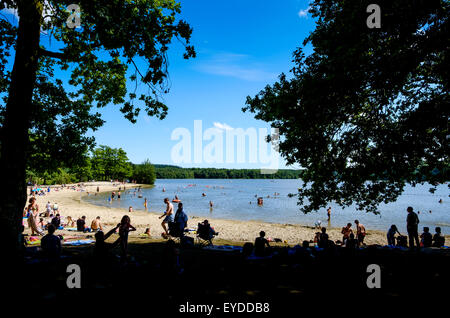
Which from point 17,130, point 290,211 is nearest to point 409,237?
point 17,130

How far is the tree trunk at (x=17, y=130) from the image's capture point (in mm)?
5076

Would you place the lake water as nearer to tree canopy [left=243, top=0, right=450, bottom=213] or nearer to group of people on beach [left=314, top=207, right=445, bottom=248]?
group of people on beach [left=314, top=207, right=445, bottom=248]

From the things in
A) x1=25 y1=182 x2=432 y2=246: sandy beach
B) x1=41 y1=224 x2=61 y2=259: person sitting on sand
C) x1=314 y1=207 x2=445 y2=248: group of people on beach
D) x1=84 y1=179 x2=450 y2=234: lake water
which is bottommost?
x1=84 y1=179 x2=450 y2=234: lake water

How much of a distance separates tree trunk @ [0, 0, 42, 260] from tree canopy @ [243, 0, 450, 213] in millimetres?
6380

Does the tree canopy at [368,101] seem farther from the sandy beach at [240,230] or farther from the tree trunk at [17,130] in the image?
the sandy beach at [240,230]

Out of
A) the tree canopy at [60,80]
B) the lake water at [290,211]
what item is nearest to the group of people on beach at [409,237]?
the tree canopy at [60,80]

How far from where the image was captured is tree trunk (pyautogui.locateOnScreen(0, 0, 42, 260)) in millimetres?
5076

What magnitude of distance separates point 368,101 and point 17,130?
972 cm

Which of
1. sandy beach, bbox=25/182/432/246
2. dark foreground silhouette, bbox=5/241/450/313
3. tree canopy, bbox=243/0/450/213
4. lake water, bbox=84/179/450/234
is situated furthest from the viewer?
lake water, bbox=84/179/450/234

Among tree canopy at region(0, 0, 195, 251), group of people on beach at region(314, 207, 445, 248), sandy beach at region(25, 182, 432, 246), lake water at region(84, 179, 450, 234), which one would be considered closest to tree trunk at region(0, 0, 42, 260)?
tree canopy at region(0, 0, 195, 251)

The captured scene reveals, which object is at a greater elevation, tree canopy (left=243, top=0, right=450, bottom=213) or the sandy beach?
tree canopy (left=243, top=0, right=450, bottom=213)

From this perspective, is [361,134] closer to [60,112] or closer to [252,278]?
[252,278]

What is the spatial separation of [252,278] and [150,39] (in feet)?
21.4
